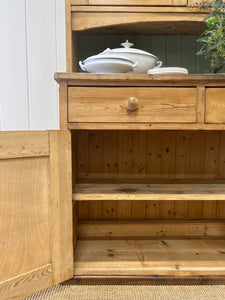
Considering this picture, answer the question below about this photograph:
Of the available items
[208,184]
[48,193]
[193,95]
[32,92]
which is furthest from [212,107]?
[32,92]

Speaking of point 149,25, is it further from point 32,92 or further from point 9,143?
point 9,143

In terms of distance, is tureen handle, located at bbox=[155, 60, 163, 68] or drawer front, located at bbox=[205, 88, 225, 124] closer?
drawer front, located at bbox=[205, 88, 225, 124]

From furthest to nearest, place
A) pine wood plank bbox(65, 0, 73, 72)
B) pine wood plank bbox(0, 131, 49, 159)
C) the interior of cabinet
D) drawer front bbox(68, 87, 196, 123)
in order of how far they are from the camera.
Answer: the interior of cabinet < pine wood plank bbox(65, 0, 73, 72) < drawer front bbox(68, 87, 196, 123) < pine wood plank bbox(0, 131, 49, 159)

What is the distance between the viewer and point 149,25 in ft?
3.55

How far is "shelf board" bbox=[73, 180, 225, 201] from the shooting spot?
2.99 ft

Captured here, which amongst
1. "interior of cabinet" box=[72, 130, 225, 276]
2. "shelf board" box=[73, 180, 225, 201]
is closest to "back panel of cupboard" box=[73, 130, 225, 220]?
"interior of cabinet" box=[72, 130, 225, 276]

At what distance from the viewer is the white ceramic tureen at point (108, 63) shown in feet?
2.97

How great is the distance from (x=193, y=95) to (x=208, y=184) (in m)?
0.48

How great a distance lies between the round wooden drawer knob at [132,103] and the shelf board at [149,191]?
1.08 ft

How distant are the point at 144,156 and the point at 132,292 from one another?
630 millimetres

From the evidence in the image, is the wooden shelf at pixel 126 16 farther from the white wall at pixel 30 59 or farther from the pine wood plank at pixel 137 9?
the white wall at pixel 30 59

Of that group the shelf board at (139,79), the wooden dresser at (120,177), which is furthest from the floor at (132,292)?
the shelf board at (139,79)

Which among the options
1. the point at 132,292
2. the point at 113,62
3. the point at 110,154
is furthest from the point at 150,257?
the point at 113,62

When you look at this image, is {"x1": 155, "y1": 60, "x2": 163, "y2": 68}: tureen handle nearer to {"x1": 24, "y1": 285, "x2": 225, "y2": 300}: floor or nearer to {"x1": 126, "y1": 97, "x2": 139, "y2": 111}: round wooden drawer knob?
{"x1": 126, "y1": 97, "x2": 139, "y2": 111}: round wooden drawer knob
